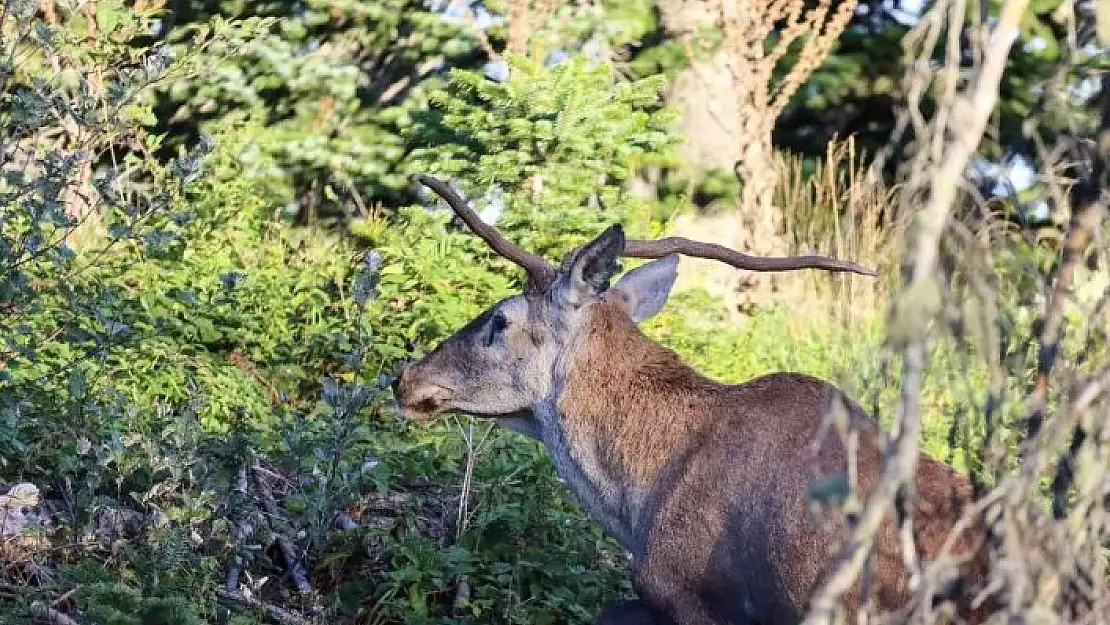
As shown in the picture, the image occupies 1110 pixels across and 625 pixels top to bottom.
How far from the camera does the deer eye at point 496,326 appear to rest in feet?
24.3

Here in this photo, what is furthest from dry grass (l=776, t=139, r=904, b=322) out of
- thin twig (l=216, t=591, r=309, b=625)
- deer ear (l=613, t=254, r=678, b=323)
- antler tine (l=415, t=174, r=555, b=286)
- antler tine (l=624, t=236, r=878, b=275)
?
thin twig (l=216, t=591, r=309, b=625)

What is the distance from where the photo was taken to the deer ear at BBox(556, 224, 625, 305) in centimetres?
704

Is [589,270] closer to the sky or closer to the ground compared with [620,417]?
closer to the sky

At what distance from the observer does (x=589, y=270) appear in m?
7.19

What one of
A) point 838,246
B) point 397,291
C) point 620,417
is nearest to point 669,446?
point 620,417

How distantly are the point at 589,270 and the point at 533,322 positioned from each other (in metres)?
0.34

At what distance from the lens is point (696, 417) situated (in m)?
6.75

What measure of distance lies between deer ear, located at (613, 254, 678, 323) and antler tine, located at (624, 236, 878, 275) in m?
0.05

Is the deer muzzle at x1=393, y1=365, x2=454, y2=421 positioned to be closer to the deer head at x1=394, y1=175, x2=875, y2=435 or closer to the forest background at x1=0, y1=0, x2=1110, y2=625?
the deer head at x1=394, y1=175, x2=875, y2=435

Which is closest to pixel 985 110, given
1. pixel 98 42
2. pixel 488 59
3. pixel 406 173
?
pixel 98 42

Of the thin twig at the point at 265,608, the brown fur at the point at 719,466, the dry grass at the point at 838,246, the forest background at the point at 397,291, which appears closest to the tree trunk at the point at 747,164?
the forest background at the point at 397,291

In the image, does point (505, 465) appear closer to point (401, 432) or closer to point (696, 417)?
point (401, 432)

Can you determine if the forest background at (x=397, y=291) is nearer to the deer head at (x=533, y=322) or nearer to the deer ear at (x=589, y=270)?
the deer head at (x=533, y=322)

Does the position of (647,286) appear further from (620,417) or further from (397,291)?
(397,291)
